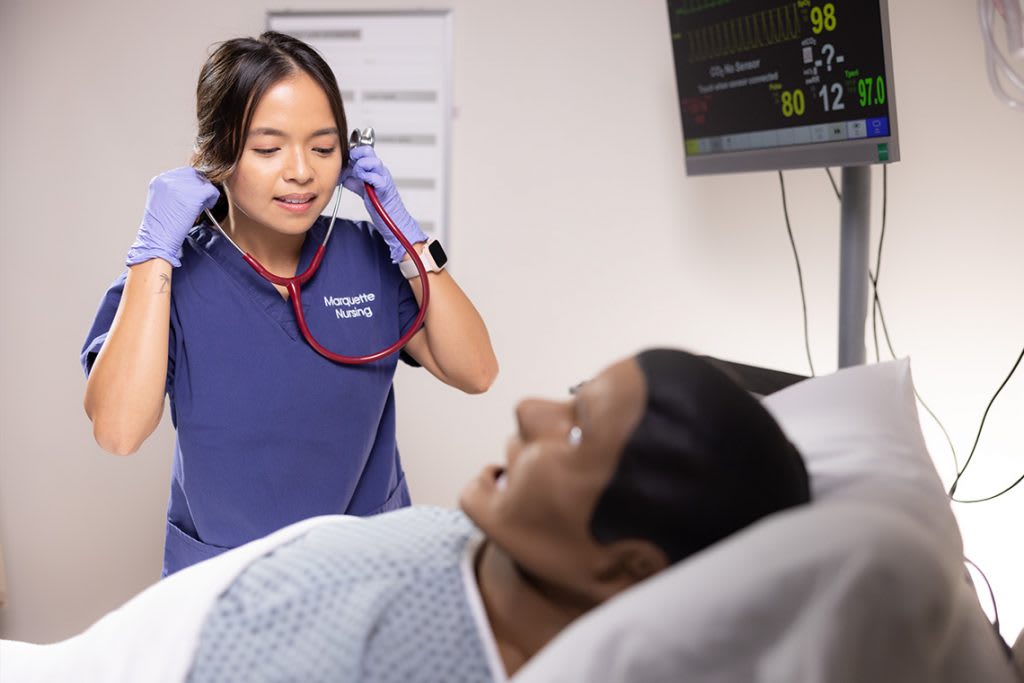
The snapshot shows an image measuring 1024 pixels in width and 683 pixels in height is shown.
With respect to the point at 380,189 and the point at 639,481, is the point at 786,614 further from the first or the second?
the point at 380,189

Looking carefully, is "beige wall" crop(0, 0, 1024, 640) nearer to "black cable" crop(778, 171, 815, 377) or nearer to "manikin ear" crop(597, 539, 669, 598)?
"black cable" crop(778, 171, 815, 377)

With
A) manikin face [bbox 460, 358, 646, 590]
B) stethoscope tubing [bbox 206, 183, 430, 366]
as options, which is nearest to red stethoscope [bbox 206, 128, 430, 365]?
stethoscope tubing [bbox 206, 183, 430, 366]

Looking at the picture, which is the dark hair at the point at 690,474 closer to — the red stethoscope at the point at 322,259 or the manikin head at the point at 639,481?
the manikin head at the point at 639,481

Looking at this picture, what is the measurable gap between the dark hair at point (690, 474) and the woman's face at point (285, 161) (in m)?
0.79

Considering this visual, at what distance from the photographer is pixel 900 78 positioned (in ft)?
7.52

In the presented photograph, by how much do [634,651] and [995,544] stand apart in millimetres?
1955

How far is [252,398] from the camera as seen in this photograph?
1496mm

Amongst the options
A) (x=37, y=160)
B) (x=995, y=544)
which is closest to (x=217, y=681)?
(x=995, y=544)

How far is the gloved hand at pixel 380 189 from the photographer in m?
1.58

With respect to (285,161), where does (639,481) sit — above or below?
below

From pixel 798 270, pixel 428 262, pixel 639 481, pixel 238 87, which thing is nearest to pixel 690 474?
pixel 639 481

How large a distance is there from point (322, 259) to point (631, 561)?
0.94 m

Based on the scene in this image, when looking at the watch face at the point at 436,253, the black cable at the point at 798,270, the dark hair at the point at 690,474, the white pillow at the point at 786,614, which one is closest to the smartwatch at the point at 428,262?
the watch face at the point at 436,253

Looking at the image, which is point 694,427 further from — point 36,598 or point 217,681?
point 36,598
